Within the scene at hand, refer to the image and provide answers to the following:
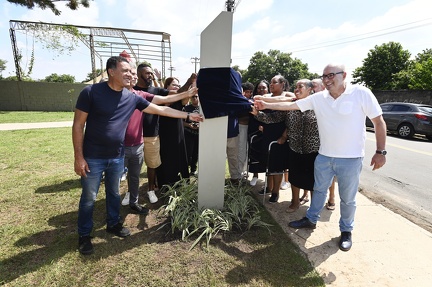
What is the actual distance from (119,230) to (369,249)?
114 inches

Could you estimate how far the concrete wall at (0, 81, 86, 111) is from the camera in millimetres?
16359

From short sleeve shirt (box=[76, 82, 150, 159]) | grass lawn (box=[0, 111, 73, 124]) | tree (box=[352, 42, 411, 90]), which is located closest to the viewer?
short sleeve shirt (box=[76, 82, 150, 159])

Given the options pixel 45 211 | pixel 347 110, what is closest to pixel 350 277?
pixel 347 110

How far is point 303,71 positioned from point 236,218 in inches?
2082

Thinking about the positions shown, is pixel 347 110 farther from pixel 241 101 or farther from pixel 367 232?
pixel 367 232

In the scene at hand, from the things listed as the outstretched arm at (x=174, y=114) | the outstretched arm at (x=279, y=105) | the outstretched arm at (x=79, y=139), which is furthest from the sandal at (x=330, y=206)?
the outstretched arm at (x=79, y=139)

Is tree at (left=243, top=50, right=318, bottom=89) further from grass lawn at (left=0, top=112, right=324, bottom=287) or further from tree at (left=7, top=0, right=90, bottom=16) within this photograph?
grass lawn at (left=0, top=112, right=324, bottom=287)

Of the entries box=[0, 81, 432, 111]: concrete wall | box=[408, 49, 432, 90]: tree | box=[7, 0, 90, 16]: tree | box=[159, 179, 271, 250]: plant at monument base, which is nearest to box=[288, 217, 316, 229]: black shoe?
box=[159, 179, 271, 250]: plant at monument base

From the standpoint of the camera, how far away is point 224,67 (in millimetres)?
3002

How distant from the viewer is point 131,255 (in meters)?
2.53

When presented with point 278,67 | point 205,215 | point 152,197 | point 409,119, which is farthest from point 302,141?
point 278,67

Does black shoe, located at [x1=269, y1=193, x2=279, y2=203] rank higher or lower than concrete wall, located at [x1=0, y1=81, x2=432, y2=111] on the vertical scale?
lower

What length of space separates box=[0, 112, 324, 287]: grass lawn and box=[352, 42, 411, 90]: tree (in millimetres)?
34897

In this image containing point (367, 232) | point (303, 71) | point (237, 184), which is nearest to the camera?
point (367, 232)
